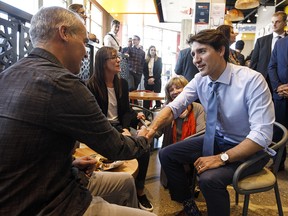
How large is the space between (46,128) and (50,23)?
1.29 feet

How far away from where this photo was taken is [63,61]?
0.94 meters

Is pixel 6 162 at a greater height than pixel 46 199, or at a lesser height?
greater

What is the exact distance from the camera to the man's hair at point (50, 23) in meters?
0.91

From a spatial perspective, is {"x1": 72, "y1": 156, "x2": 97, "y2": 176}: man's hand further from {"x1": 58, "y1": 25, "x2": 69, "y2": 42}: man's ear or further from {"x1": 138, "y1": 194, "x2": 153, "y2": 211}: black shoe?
{"x1": 138, "y1": 194, "x2": 153, "y2": 211}: black shoe

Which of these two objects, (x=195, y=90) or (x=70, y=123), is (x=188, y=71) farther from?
(x=70, y=123)

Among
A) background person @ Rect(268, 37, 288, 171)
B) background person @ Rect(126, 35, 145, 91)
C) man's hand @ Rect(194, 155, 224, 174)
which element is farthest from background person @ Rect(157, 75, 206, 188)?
background person @ Rect(126, 35, 145, 91)

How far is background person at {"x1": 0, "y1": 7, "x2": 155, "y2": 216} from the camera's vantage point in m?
0.77

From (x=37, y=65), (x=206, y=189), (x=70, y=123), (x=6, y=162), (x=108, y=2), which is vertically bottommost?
(x=206, y=189)

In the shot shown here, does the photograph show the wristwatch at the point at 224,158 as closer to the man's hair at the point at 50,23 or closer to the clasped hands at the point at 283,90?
the man's hair at the point at 50,23

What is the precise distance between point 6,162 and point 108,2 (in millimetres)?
9206

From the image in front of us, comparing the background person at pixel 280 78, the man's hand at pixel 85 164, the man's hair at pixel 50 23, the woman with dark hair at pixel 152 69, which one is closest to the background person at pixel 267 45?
the background person at pixel 280 78

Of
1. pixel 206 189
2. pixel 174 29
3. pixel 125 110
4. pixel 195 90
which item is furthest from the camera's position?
pixel 174 29

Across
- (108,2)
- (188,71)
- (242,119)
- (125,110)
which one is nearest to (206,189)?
(242,119)

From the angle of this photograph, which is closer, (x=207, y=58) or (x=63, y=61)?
(x=63, y=61)
